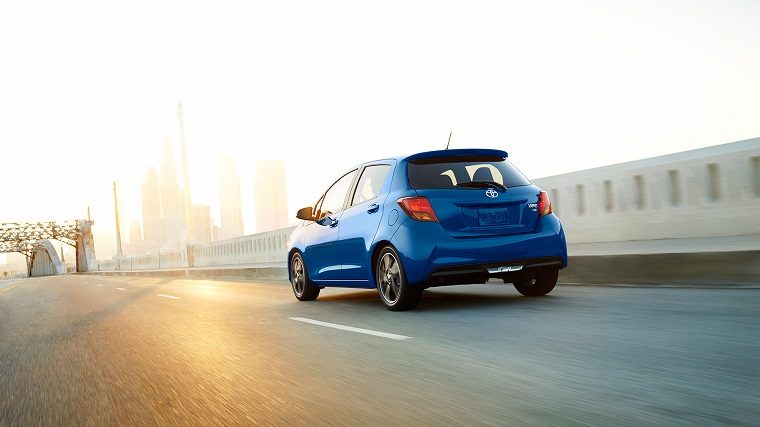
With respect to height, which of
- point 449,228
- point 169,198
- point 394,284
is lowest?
point 394,284

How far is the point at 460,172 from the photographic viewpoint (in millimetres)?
7676

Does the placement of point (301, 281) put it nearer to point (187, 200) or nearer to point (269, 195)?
point (187, 200)

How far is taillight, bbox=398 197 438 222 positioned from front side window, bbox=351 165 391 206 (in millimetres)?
792

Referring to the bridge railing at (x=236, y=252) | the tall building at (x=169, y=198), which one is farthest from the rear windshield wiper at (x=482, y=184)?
the tall building at (x=169, y=198)

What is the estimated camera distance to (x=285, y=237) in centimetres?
2359

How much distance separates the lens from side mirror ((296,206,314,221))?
960cm

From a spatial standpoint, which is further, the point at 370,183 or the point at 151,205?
the point at 151,205

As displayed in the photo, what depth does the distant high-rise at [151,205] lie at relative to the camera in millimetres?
168375

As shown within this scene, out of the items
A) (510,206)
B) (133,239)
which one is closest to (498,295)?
(510,206)

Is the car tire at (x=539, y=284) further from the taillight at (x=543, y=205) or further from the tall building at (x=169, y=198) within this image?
the tall building at (x=169, y=198)

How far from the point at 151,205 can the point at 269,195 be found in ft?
261

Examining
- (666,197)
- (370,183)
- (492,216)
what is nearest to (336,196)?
(370,183)

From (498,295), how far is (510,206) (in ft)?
6.08

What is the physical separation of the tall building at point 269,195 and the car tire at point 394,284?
320ft
